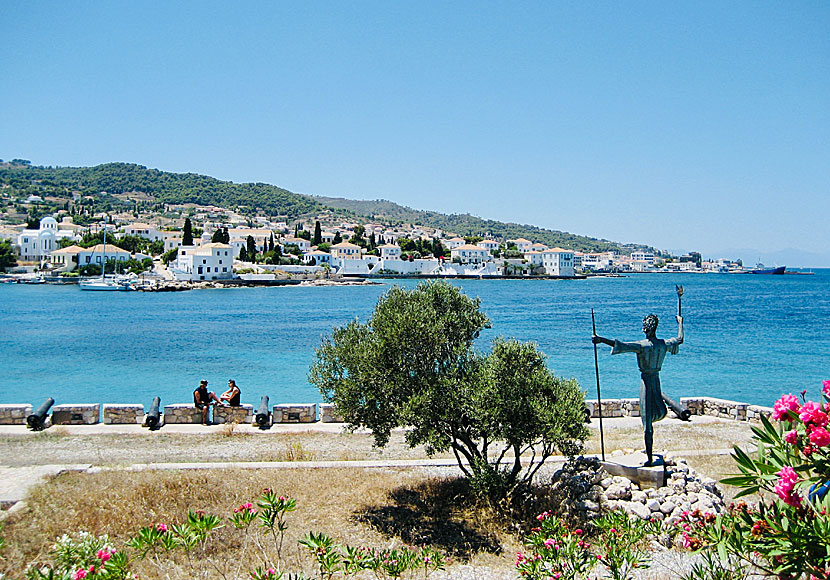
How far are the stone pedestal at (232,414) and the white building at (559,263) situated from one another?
14202 cm

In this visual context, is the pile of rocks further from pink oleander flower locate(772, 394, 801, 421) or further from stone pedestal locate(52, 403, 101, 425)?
stone pedestal locate(52, 403, 101, 425)

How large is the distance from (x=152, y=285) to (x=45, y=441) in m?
94.5

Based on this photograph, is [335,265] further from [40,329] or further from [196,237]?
[40,329]

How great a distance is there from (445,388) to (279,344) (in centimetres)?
3424

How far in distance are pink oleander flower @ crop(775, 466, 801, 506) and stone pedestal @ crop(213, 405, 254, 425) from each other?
1350cm

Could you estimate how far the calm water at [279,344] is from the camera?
27.0m

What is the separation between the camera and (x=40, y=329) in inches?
1943

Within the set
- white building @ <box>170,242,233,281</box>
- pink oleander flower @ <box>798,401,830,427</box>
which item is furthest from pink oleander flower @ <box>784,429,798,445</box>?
white building @ <box>170,242,233,281</box>

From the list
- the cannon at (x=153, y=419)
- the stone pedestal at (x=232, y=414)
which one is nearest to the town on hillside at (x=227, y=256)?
the stone pedestal at (x=232, y=414)

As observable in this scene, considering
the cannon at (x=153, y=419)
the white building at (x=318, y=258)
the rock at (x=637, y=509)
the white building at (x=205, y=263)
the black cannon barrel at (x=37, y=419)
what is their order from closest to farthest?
the rock at (x=637, y=509)
the black cannon barrel at (x=37, y=419)
the cannon at (x=153, y=419)
the white building at (x=205, y=263)
the white building at (x=318, y=258)

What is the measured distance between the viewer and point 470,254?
512ft

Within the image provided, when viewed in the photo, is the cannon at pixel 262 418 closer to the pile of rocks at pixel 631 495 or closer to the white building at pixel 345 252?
the pile of rocks at pixel 631 495

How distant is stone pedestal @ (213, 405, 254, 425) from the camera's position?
15.3m

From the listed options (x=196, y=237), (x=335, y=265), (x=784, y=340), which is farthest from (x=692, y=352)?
(x=196, y=237)
